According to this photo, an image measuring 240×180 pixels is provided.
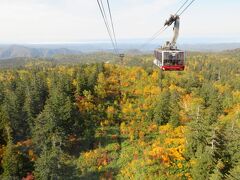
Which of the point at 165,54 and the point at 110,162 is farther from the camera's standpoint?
the point at 110,162

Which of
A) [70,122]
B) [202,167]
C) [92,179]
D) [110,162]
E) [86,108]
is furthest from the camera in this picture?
[86,108]

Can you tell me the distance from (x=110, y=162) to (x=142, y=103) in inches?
1590

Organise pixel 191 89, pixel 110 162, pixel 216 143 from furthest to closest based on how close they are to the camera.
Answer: pixel 191 89
pixel 110 162
pixel 216 143

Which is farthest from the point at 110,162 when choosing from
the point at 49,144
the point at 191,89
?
the point at 191,89

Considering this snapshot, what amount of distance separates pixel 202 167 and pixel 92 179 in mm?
22003

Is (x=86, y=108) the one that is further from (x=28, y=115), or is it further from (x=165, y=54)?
(x=165, y=54)

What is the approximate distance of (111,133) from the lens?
265 ft

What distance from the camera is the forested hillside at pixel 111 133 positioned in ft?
166

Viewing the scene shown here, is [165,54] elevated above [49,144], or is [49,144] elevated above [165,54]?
[165,54]

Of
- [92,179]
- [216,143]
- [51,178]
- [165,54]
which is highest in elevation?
[165,54]

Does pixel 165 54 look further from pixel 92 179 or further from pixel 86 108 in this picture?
pixel 86 108

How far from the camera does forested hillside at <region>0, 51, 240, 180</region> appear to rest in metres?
50.7

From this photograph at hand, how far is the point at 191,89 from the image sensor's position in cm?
13075

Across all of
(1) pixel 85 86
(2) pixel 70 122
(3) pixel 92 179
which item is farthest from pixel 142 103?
(3) pixel 92 179
